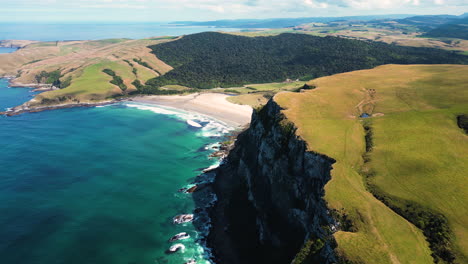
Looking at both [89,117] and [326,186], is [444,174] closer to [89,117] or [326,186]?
[326,186]

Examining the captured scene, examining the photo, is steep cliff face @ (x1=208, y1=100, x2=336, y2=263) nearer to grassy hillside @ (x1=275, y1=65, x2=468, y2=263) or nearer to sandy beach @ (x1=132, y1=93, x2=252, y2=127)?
grassy hillside @ (x1=275, y1=65, x2=468, y2=263)

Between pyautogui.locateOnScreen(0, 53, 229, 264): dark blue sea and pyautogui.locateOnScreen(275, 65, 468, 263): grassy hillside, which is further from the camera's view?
pyautogui.locateOnScreen(0, 53, 229, 264): dark blue sea

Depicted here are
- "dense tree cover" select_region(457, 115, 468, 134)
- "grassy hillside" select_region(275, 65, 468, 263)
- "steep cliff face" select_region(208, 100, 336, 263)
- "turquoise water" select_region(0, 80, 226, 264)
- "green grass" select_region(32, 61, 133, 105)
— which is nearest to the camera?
"grassy hillside" select_region(275, 65, 468, 263)

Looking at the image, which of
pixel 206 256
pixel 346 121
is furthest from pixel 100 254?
pixel 346 121

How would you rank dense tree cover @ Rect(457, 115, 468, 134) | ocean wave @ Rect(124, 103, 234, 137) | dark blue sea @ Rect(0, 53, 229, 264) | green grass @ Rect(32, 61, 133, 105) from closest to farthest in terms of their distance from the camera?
1. dark blue sea @ Rect(0, 53, 229, 264)
2. dense tree cover @ Rect(457, 115, 468, 134)
3. ocean wave @ Rect(124, 103, 234, 137)
4. green grass @ Rect(32, 61, 133, 105)

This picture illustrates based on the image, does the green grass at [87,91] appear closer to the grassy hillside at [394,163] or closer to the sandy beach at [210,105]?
the sandy beach at [210,105]


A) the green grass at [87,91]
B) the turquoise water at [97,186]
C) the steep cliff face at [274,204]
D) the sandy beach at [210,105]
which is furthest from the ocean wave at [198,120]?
the steep cliff face at [274,204]

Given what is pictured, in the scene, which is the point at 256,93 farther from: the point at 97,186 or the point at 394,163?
the point at 394,163

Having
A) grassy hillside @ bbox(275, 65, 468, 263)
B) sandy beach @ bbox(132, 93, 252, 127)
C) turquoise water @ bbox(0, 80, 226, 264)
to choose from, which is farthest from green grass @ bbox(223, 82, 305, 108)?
grassy hillside @ bbox(275, 65, 468, 263)
